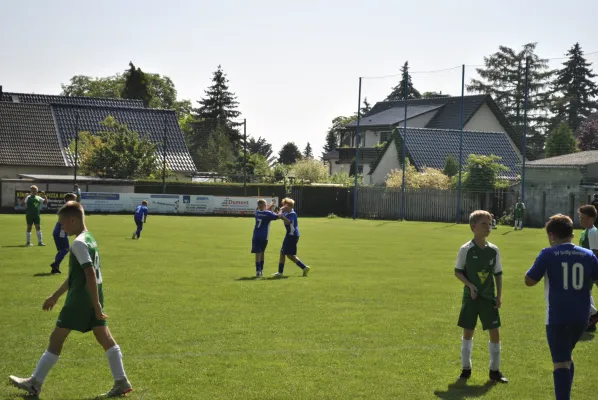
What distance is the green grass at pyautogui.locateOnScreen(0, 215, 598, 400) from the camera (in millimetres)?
8977

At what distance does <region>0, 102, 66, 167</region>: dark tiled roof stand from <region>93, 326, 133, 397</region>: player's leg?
61.0 metres

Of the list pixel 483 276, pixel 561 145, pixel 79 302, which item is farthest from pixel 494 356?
pixel 561 145

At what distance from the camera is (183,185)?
195ft

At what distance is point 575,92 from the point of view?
87.7m

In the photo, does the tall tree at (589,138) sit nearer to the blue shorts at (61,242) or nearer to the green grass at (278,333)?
the green grass at (278,333)

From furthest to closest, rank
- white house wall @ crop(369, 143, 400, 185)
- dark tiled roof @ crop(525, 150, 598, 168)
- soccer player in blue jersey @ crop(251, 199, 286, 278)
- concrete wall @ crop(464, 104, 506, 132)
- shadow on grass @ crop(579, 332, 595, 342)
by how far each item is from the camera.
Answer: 1. concrete wall @ crop(464, 104, 506, 132)
2. white house wall @ crop(369, 143, 400, 185)
3. dark tiled roof @ crop(525, 150, 598, 168)
4. soccer player in blue jersey @ crop(251, 199, 286, 278)
5. shadow on grass @ crop(579, 332, 595, 342)

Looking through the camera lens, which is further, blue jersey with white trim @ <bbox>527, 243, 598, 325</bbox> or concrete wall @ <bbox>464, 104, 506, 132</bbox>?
concrete wall @ <bbox>464, 104, 506, 132</bbox>

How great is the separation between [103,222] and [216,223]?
6.21 meters

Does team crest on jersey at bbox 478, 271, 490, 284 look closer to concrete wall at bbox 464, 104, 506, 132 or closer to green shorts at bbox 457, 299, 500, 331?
green shorts at bbox 457, 299, 500, 331

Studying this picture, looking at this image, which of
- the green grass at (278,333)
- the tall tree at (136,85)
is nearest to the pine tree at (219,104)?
the tall tree at (136,85)

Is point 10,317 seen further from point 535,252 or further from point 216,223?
point 216,223

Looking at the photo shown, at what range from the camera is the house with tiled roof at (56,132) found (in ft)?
220

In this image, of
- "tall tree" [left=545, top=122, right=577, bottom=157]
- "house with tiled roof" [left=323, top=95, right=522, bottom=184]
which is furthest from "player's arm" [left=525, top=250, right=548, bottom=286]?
"house with tiled roof" [left=323, top=95, right=522, bottom=184]

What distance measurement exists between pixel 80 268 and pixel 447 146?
63.5m
